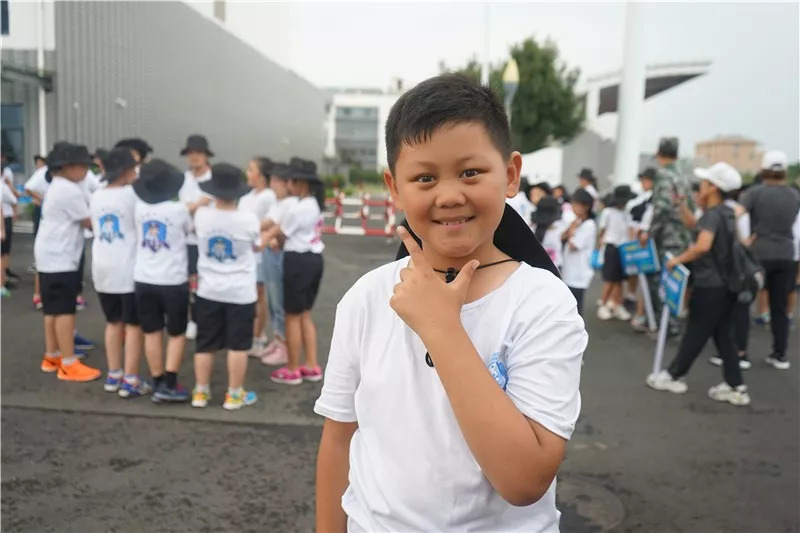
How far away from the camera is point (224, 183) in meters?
4.65

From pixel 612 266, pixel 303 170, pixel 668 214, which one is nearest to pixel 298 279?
pixel 303 170

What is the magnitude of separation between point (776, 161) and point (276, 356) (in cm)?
520

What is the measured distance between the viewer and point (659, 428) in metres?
4.57

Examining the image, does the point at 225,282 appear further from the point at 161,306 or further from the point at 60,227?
the point at 60,227

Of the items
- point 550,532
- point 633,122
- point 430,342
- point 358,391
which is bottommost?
point 550,532

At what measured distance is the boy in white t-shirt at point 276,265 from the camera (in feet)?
17.8

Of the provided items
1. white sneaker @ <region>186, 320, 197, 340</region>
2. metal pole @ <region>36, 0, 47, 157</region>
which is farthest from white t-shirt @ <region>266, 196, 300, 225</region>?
metal pole @ <region>36, 0, 47, 157</region>

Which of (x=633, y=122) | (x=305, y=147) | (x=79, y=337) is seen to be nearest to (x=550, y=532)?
(x=79, y=337)

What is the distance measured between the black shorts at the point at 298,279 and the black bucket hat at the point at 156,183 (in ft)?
3.55

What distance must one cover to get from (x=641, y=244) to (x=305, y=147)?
3625cm

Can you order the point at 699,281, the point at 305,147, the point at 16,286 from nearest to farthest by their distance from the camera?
the point at 699,281
the point at 16,286
the point at 305,147

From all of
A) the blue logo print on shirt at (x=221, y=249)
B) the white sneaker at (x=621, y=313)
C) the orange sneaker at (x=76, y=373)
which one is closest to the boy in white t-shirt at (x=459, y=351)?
the blue logo print on shirt at (x=221, y=249)

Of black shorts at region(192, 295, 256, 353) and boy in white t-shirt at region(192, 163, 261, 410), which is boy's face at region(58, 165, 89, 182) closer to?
boy in white t-shirt at region(192, 163, 261, 410)

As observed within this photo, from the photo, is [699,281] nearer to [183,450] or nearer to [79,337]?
[183,450]
